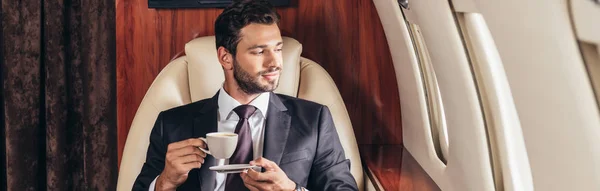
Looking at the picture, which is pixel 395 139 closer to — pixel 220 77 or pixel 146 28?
pixel 220 77

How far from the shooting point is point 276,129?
82.3 inches

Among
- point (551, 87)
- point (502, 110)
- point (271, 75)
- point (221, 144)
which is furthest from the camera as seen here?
point (271, 75)

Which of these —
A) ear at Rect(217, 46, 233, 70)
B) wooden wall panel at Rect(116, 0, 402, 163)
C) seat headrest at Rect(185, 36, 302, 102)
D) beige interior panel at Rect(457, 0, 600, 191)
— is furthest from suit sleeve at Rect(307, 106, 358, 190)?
beige interior panel at Rect(457, 0, 600, 191)

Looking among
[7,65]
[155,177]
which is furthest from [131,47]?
[155,177]

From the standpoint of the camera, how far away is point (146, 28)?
2.62 metres

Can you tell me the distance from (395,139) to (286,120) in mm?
758

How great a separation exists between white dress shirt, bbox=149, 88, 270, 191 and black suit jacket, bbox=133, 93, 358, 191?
2 centimetres

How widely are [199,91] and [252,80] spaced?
1.07ft

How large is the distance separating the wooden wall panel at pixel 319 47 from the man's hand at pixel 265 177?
811 mm

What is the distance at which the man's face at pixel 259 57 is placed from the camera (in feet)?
6.47

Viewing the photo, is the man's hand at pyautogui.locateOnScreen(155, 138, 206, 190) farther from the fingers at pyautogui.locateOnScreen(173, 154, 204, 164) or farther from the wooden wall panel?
the wooden wall panel

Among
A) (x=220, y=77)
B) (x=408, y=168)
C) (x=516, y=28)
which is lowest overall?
(x=408, y=168)

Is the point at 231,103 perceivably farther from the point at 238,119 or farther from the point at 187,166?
the point at 187,166

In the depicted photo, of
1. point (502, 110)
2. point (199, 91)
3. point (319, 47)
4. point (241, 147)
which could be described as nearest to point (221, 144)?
point (241, 147)
